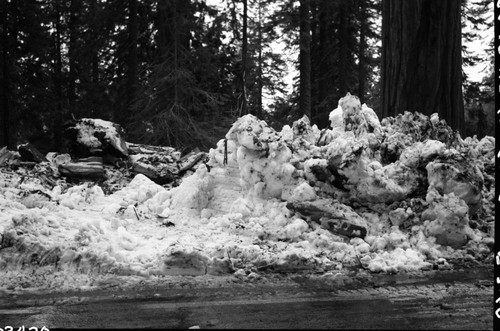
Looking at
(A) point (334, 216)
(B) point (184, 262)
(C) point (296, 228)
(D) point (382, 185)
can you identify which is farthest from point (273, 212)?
(B) point (184, 262)

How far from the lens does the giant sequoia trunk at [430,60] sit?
6277 millimetres

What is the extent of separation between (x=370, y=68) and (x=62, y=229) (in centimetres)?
2225

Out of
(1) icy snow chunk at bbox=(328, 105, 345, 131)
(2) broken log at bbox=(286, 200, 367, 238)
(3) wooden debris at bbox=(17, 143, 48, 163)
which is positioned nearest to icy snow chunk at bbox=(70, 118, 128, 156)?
(3) wooden debris at bbox=(17, 143, 48, 163)

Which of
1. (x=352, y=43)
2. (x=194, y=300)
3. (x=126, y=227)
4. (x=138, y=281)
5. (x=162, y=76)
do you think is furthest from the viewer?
(x=352, y=43)

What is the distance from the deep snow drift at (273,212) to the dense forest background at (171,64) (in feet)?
28.7

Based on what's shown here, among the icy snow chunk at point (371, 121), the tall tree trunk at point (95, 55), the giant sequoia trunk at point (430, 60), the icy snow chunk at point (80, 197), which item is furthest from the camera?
the tall tree trunk at point (95, 55)

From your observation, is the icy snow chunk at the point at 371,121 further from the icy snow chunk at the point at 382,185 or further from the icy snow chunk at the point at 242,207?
the icy snow chunk at the point at 242,207

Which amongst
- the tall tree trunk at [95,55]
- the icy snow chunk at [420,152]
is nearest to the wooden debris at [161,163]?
the icy snow chunk at [420,152]

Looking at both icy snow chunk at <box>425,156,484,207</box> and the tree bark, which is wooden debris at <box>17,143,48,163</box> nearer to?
icy snow chunk at <box>425,156,484,207</box>

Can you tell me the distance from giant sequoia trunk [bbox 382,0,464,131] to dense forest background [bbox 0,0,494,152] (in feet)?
21.0

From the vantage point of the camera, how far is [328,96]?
20594 mm

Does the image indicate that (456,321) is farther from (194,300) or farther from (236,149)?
(236,149)

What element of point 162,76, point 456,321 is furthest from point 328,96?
point 456,321

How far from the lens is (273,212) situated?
4.41 meters
